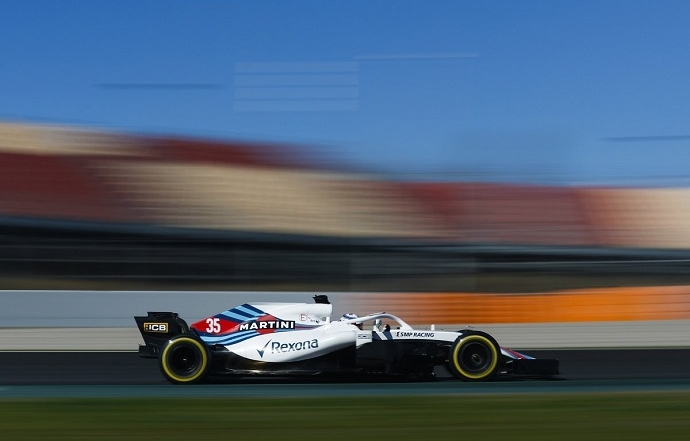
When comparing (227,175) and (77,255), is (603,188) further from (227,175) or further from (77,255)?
(77,255)

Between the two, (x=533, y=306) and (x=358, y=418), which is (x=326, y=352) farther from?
(x=533, y=306)

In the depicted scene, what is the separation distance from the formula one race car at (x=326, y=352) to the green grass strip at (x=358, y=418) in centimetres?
112

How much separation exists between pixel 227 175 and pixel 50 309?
5111mm

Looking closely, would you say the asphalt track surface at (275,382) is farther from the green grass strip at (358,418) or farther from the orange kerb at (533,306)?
the orange kerb at (533,306)

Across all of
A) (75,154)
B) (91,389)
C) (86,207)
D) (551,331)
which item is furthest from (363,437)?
(75,154)

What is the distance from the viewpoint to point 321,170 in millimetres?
18531

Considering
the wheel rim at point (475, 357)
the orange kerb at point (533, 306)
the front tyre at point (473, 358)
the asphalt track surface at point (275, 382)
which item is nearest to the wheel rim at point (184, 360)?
the asphalt track surface at point (275, 382)

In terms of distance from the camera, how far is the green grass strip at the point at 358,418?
226 inches

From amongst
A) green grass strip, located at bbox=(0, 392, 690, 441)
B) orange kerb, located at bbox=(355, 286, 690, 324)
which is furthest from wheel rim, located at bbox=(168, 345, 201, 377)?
orange kerb, located at bbox=(355, 286, 690, 324)

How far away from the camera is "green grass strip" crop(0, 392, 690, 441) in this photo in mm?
5738

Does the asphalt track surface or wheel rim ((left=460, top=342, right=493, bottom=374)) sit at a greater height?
wheel rim ((left=460, top=342, right=493, bottom=374))

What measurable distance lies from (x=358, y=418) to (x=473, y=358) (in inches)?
107

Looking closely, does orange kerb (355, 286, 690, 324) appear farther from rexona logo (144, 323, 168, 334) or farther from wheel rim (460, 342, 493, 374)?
rexona logo (144, 323, 168, 334)

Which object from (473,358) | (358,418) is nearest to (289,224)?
(473,358)
